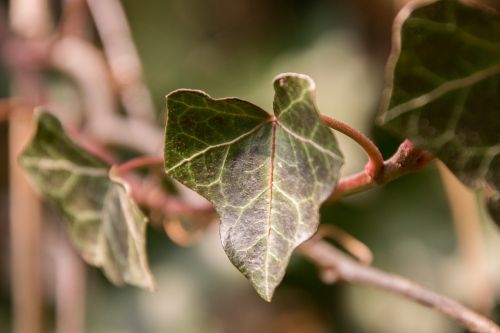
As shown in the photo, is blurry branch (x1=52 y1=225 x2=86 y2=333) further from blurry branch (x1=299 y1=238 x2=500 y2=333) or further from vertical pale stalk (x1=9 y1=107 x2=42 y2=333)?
blurry branch (x1=299 y1=238 x2=500 y2=333)

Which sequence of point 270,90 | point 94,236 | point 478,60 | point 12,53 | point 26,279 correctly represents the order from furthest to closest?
1. point 270,90
2. point 12,53
3. point 26,279
4. point 94,236
5. point 478,60

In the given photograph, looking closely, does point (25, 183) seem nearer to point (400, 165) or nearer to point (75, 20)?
point (75, 20)

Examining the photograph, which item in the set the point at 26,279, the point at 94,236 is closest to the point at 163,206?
the point at 94,236

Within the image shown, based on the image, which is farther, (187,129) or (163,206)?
(163,206)

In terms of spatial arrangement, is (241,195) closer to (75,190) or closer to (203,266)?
(75,190)

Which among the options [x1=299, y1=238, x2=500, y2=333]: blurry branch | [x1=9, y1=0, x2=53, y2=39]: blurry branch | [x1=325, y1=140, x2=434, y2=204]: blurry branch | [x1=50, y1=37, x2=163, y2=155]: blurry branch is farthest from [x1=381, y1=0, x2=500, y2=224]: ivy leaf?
[x1=9, y1=0, x2=53, y2=39]: blurry branch

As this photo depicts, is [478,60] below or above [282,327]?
above
